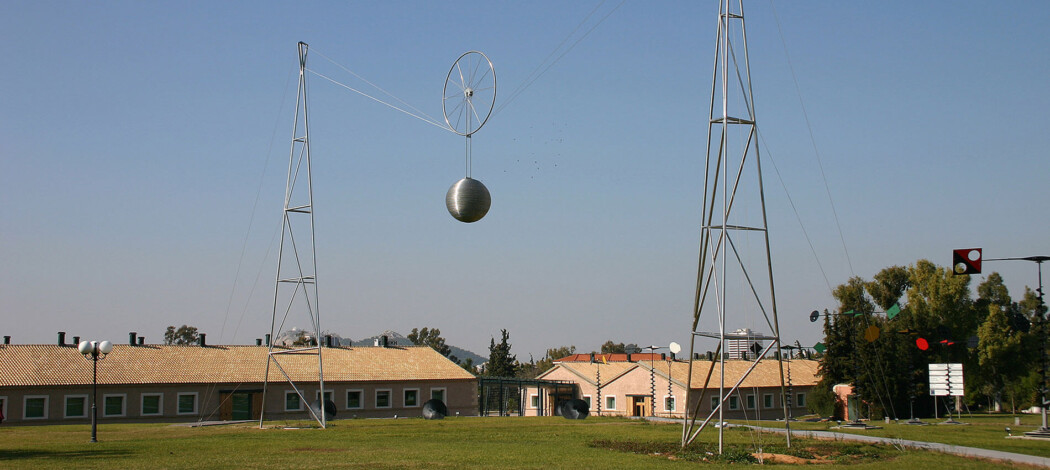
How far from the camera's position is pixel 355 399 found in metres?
51.9

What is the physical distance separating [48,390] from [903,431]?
1559 inches

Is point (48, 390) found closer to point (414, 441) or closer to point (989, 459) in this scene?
point (414, 441)

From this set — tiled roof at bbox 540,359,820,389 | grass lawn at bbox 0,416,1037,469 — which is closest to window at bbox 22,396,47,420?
grass lawn at bbox 0,416,1037,469

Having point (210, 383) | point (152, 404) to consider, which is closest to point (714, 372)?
point (210, 383)

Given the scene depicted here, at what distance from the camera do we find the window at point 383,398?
52616mm

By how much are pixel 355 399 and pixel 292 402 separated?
4.02m

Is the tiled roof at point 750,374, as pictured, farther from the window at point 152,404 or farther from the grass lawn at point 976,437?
the window at point 152,404

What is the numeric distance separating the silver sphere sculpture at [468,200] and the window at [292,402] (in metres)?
32.5

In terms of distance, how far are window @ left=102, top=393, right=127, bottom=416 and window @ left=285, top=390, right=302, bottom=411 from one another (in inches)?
338

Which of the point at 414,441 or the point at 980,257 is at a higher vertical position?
the point at 980,257

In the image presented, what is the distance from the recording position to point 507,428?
3195 cm

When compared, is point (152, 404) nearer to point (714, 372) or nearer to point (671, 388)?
point (671, 388)

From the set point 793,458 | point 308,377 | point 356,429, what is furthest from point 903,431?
point 308,377

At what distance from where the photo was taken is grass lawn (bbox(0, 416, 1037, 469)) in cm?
1780
